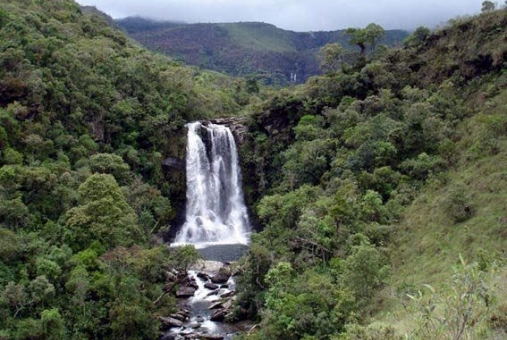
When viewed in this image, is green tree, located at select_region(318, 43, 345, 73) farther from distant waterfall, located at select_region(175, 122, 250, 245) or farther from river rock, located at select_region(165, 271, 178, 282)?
river rock, located at select_region(165, 271, 178, 282)

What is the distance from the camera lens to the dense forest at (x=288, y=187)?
57.3 feet

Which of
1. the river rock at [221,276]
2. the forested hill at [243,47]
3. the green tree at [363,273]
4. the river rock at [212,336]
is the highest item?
the forested hill at [243,47]

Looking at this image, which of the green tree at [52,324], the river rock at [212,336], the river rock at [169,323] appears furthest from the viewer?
the river rock at [169,323]

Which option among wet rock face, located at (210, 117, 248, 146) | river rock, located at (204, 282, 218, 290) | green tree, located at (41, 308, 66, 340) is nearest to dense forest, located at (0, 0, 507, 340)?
green tree, located at (41, 308, 66, 340)

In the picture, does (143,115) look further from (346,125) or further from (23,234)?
(23,234)

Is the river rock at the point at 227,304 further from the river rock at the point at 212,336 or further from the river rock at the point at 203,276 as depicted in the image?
the river rock at the point at 203,276

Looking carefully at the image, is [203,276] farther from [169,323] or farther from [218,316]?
[169,323]

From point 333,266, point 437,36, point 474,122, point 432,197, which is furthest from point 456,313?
point 437,36

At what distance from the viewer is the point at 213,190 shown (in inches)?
1596

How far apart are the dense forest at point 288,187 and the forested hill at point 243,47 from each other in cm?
9308

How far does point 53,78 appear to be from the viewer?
107 ft

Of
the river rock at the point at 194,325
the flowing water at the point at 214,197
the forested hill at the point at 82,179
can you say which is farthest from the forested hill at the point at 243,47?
the river rock at the point at 194,325

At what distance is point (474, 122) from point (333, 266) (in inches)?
519

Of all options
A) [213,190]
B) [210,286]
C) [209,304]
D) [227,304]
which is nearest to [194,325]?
[227,304]
